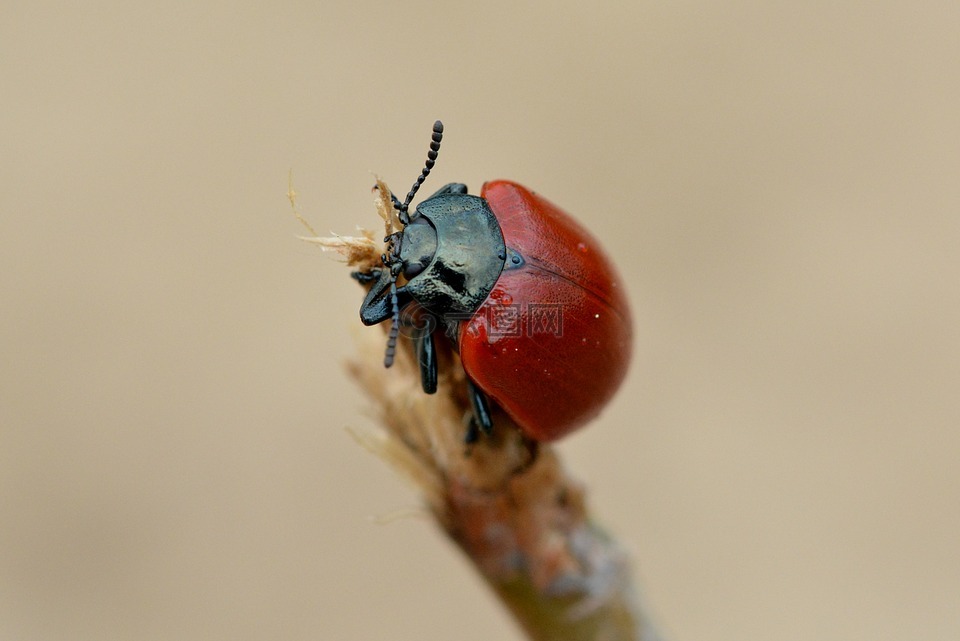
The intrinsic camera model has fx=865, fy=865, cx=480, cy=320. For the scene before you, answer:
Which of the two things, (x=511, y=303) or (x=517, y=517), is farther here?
(x=511, y=303)

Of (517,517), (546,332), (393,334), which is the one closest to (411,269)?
(393,334)

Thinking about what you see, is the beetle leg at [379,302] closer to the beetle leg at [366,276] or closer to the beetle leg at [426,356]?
the beetle leg at [366,276]

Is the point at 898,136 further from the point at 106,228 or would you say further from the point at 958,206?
the point at 106,228

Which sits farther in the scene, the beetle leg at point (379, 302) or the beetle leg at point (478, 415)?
the beetle leg at point (379, 302)

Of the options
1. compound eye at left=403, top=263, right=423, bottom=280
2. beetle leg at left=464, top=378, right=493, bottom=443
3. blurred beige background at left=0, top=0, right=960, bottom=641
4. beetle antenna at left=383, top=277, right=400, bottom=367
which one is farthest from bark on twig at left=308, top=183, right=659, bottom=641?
blurred beige background at left=0, top=0, right=960, bottom=641

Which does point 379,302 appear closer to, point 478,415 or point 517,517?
point 478,415

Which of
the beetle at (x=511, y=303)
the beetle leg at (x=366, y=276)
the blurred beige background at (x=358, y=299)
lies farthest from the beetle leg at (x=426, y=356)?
the blurred beige background at (x=358, y=299)

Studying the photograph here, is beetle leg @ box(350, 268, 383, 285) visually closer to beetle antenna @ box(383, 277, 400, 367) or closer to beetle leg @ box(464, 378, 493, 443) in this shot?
beetle antenna @ box(383, 277, 400, 367)
